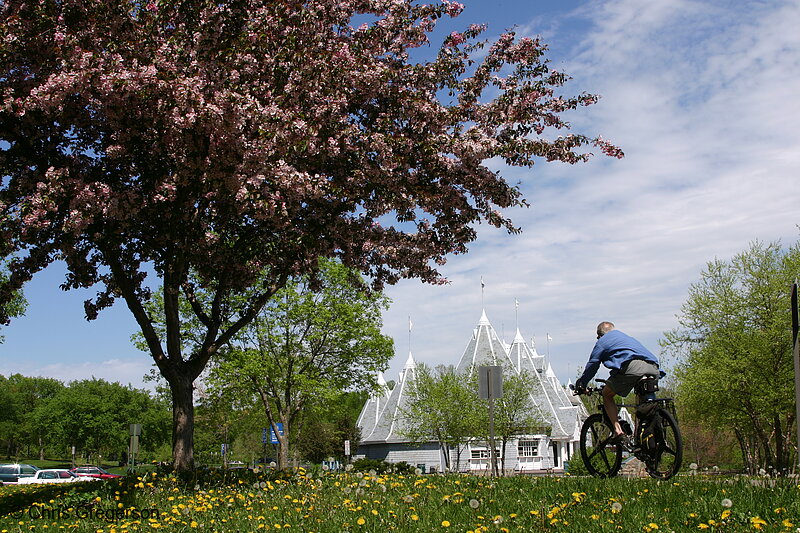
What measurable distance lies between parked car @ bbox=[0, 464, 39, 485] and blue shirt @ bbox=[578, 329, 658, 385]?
41.9 m

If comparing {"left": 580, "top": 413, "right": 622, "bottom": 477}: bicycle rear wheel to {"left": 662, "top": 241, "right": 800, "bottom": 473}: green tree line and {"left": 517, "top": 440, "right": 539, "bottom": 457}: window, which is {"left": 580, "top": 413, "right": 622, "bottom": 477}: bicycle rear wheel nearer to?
{"left": 662, "top": 241, "right": 800, "bottom": 473}: green tree line

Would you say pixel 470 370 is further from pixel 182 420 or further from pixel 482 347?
pixel 182 420

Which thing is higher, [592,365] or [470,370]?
[470,370]

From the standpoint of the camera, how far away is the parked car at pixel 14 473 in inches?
1644

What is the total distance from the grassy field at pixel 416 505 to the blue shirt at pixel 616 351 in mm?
1402

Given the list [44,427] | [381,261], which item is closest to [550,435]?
[381,261]

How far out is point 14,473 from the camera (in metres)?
43.7

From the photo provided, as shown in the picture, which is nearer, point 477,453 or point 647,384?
point 647,384

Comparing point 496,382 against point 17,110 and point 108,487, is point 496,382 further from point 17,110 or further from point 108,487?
point 17,110

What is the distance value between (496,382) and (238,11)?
11164 mm

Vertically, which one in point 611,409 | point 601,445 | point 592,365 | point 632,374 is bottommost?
point 601,445

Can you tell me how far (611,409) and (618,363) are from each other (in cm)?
85

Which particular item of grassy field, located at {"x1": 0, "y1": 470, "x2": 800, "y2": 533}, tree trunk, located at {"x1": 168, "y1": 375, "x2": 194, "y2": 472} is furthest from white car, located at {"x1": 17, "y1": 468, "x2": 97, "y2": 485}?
grassy field, located at {"x1": 0, "y1": 470, "x2": 800, "y2": 533}

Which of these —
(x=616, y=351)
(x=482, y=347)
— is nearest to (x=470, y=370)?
(x=482, y=347)
